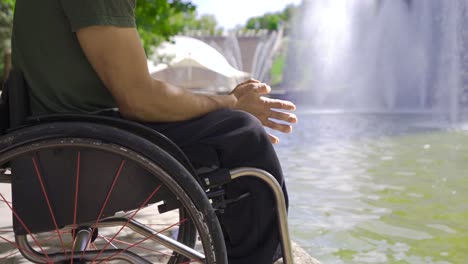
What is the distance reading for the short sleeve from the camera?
1.93m

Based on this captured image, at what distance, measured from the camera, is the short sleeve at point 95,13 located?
1.93m

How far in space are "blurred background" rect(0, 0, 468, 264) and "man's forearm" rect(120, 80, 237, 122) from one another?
1.19m

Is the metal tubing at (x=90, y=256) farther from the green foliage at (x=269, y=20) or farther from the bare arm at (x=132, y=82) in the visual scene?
the green foliage at (x=269, y=20)

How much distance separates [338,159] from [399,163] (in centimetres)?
91

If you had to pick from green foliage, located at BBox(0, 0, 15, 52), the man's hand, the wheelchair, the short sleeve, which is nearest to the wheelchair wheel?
the wheelchair

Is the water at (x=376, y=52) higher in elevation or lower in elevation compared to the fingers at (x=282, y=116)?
lower

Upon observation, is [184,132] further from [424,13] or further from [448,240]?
[424,13]

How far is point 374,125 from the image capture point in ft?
54.5

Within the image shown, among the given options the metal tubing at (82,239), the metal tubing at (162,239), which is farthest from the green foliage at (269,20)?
the metal tubing at (82,239)

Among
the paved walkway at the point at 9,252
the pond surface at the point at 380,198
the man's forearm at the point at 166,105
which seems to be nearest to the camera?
the man's forearm at the point at 166,105

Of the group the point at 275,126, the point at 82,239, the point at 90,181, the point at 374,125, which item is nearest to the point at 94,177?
the point at 90,181

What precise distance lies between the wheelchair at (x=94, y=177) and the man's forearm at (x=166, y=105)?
0.09 metres

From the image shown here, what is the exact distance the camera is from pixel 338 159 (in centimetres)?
950

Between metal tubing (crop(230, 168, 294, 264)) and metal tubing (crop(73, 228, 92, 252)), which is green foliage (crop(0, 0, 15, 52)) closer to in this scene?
metal tubing (crop(73, 228, 92, 252))
